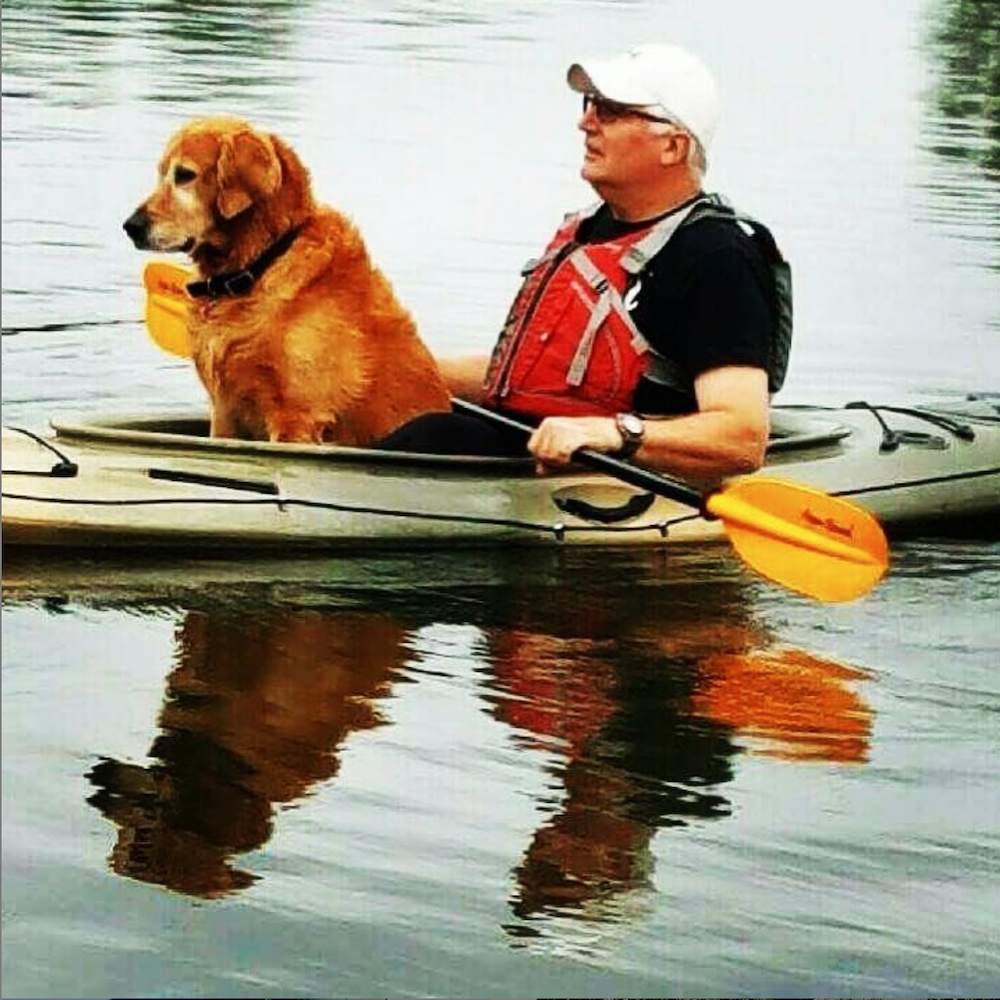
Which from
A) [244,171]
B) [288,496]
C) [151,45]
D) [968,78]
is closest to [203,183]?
[244,171]

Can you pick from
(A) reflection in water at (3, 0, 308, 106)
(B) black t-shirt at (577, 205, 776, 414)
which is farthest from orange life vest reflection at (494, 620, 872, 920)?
(A) reflection in water at (3, 0, 308, 106)

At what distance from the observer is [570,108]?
232 centimetres

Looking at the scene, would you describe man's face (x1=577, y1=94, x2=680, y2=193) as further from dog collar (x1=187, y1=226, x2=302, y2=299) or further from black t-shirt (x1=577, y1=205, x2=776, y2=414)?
dog collar (x1=187, y1=226, x2=302, y2=299)

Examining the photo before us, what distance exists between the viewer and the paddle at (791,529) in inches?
71.4


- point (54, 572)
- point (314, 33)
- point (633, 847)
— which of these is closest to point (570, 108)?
point (314, 33)

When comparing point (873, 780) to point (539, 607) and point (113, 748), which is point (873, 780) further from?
point (113, 748)

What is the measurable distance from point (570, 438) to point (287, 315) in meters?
0.27

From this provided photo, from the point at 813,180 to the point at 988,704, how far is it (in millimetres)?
764

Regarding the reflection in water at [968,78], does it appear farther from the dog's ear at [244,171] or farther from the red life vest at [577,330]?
the dog's ear at [244,171]

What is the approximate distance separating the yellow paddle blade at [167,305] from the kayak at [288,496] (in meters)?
0.07

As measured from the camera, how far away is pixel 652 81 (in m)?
1.77

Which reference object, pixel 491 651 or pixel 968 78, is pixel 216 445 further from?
pixel 968 78

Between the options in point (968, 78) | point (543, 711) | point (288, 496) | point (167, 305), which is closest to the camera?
point (543, 711)

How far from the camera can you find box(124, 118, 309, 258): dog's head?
1.81m
